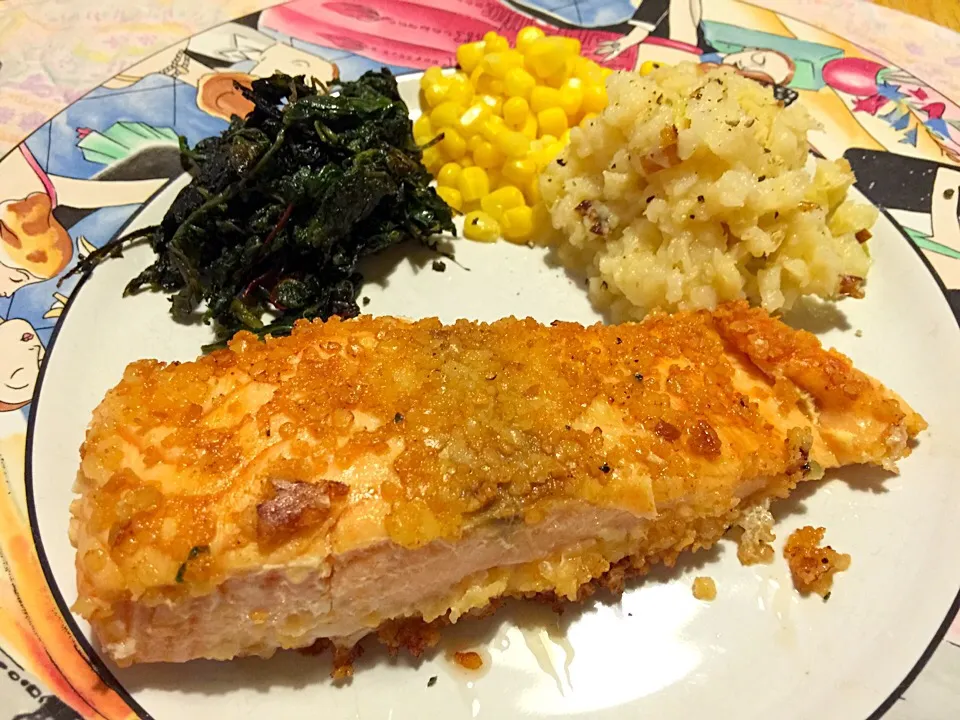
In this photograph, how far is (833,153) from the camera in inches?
184

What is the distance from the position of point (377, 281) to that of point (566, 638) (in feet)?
7.76

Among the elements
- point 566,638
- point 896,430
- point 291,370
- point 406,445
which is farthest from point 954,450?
point 291,370

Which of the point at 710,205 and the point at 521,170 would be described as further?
the point at 521,170

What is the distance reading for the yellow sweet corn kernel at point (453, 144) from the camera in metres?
4.70

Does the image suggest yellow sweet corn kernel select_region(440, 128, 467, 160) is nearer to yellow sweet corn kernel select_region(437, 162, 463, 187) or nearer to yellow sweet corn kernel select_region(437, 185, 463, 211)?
yellow sweet corn kernel select_region(437, 162, 463, 187)

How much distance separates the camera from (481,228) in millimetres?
4500

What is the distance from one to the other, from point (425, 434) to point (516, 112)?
2.76 metres

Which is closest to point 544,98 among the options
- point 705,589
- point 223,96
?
point 223,96

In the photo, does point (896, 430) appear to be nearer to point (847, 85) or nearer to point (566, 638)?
point (566, 638)

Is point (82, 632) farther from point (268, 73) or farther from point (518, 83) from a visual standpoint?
point (518, 83)

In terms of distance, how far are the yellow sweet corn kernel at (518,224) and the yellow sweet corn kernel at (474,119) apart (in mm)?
601

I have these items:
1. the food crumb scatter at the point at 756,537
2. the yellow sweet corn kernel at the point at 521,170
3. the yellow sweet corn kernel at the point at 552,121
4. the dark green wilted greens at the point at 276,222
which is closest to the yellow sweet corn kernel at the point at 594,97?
the yellow sweet corn kernel at the point at 552,121

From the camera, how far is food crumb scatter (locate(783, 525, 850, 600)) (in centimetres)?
307

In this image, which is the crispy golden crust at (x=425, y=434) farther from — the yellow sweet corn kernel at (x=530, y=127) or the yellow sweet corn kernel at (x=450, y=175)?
the yellow sweet corn kernel at (x=530, y=127)
